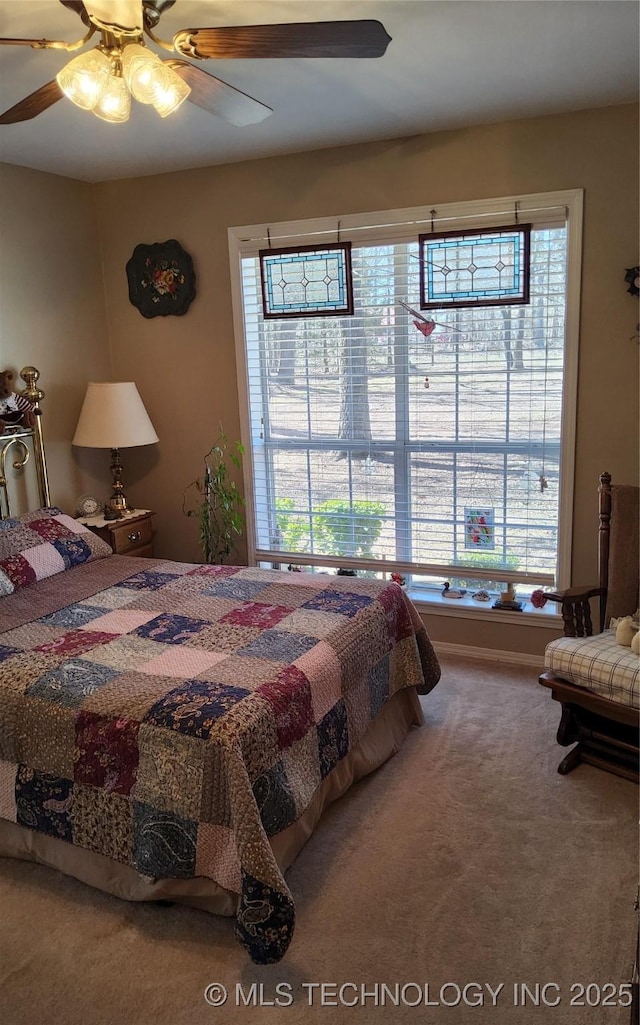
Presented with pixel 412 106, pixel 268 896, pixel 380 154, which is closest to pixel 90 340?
pixel 380 154

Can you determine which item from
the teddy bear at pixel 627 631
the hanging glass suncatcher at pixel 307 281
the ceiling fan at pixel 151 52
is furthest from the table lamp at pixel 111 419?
the teddy bear at pixel 627 631

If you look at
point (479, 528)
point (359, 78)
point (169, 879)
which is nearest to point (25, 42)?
point (359, 78)

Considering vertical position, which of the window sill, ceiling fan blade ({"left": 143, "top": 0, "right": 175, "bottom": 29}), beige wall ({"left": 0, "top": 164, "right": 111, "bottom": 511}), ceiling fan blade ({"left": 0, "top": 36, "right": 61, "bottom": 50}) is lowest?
the window sill

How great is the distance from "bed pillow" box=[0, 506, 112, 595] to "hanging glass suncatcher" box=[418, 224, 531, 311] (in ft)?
6.60

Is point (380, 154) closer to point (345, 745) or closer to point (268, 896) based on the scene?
point (345, 745)

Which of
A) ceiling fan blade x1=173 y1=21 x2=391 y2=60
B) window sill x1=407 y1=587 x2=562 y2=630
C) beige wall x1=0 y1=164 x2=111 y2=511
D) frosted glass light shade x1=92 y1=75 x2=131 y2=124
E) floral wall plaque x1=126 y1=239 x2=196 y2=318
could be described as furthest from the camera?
floral wall plaque x1=126 y1=239 x2=196 y2=318

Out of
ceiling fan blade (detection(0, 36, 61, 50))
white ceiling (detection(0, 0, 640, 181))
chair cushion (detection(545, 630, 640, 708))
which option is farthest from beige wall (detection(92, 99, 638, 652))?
ceiling fan blade (detection(0, 36, 61, 50))

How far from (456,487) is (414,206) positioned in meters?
1.38

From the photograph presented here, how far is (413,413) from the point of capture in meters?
3.74

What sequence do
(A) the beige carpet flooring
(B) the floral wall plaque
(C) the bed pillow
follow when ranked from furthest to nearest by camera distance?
(B) the floral wall plaque, (C) the bed pillow, (A) the beige carpet flooring

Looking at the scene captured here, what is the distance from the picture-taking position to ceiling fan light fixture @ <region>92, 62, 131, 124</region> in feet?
6.41

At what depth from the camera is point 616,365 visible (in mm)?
3271

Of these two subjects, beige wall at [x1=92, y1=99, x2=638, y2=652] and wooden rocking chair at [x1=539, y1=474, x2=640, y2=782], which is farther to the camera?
beige wall at [x1=92, y1=99, x2=638, y2=652]

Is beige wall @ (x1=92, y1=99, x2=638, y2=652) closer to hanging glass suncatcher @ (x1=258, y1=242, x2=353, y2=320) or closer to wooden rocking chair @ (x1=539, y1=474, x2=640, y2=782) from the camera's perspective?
hanging glass suncatcher @ (x1=258, y1=242, x2=353, y2=320)
